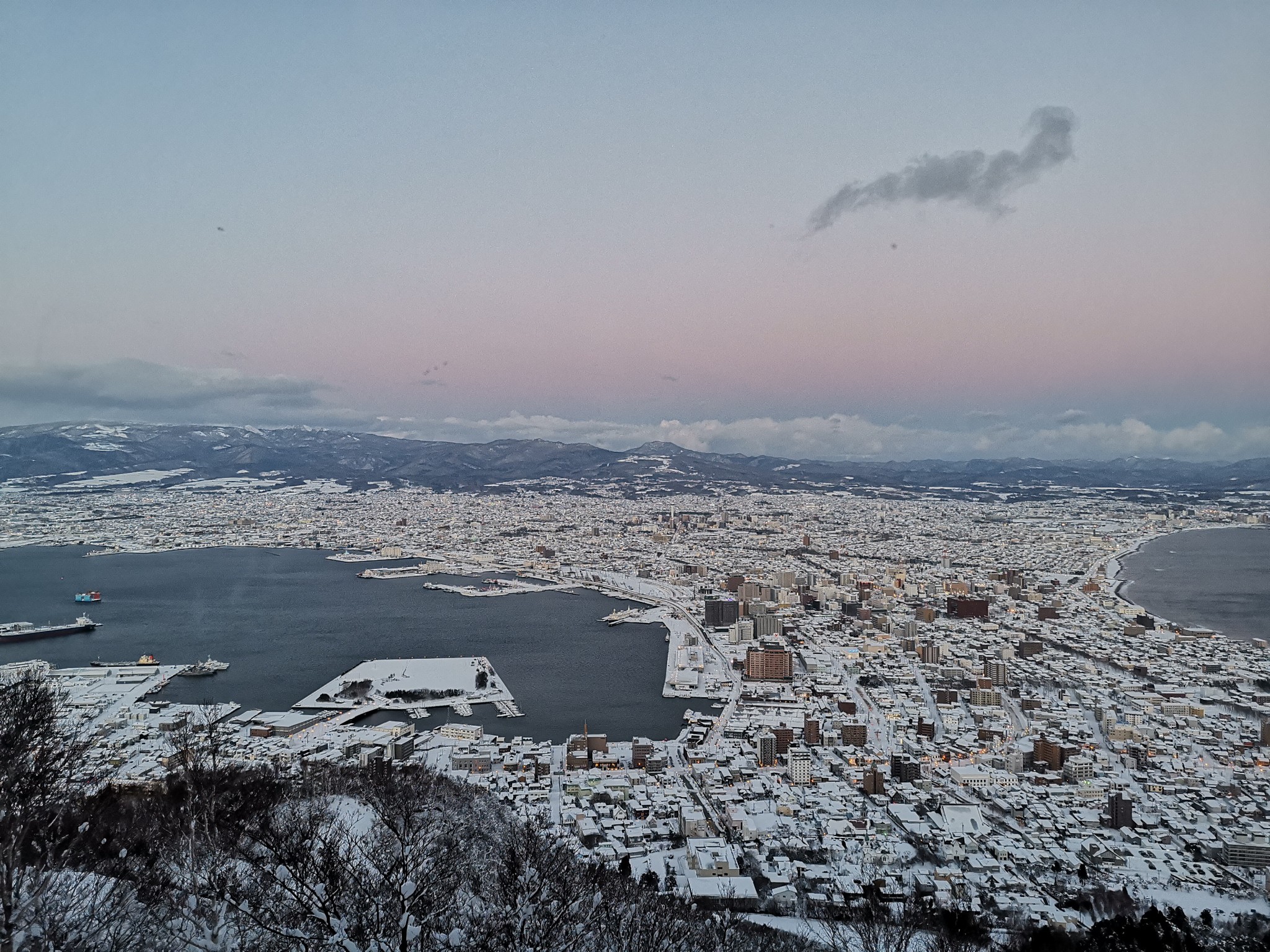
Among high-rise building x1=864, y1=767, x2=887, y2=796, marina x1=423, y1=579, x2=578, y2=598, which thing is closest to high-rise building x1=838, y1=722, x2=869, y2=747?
high-rise building x1=864, y1=767, x2=887, y2=796

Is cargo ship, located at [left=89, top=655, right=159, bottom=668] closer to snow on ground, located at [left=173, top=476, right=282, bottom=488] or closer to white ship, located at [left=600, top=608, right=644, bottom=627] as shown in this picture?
white ship, located at [left=600, top=608, right=644, bottom=627]

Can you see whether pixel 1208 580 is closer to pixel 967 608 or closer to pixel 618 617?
pixel 967 608

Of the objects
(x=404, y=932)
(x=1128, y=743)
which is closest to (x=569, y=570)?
(x=1128, y=743)

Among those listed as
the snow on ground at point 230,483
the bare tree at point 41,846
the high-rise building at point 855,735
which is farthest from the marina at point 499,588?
the snow on ground at point 230,483

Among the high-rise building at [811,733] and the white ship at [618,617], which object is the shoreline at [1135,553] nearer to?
the high-rise building at [811,733]

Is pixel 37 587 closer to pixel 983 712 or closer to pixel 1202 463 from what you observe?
pixel 983 712

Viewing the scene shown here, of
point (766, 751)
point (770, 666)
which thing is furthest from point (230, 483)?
point (766, 751)
